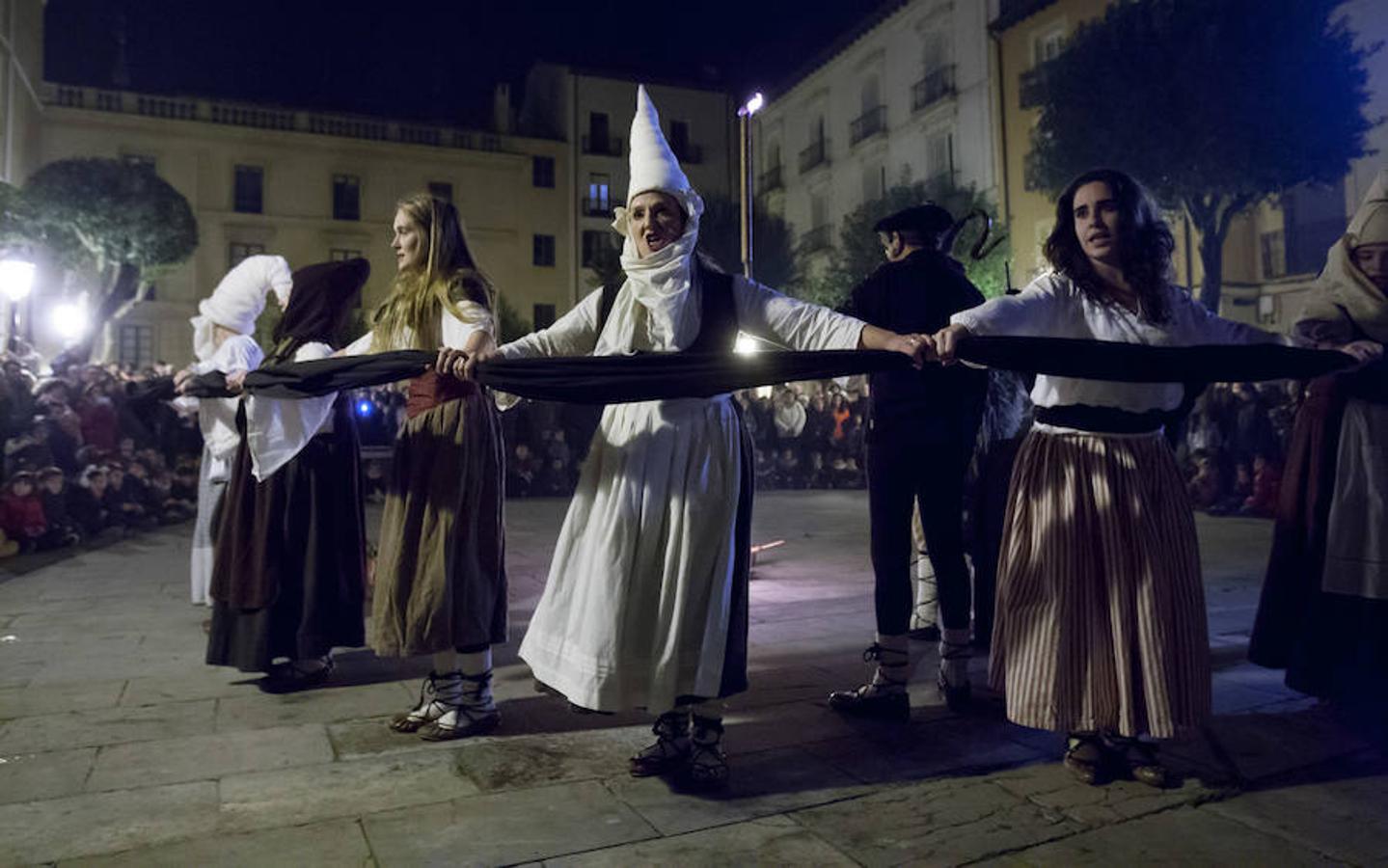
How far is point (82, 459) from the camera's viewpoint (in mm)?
9688

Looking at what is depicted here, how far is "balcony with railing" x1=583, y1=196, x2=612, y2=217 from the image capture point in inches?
1486

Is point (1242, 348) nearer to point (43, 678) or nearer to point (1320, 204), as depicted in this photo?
point (43, 678)

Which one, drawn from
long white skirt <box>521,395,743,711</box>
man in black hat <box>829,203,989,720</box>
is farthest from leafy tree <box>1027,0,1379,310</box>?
long white skirt <box>521,395,743,711</box>

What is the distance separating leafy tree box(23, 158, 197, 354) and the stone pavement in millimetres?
19291

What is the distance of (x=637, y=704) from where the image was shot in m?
2.93

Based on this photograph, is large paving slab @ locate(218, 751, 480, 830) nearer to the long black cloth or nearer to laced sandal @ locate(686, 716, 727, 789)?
laced sandal @ locate(686, 716, 727, 789)

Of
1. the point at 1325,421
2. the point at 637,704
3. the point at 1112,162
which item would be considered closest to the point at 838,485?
the point at 1112,162

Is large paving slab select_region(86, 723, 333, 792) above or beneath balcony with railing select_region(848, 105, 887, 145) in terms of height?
beneath

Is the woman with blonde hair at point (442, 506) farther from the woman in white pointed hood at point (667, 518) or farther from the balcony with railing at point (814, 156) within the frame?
the balcony with railing at point (814, 156)

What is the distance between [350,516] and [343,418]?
17.5 inches

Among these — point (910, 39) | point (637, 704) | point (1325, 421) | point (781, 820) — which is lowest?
point (781, 820)

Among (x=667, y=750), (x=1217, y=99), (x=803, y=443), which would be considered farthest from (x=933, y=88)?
(x=667, y=750)

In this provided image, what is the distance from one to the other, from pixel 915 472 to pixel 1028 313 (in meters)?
0.90

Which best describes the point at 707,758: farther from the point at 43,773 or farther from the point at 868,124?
the point at 868,124
